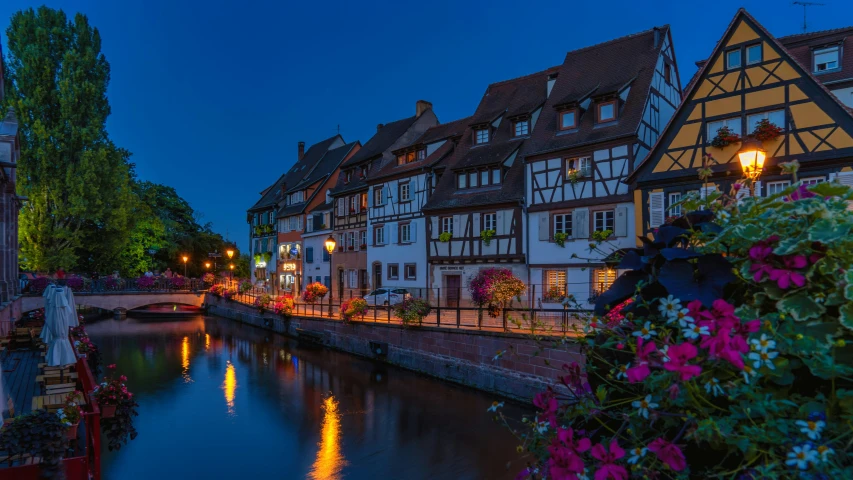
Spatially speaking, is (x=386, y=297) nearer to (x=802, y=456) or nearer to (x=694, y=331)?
(x=694, y=331)

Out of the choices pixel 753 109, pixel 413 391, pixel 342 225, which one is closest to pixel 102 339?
pixel 342 225

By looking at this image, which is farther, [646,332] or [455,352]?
[455,352]

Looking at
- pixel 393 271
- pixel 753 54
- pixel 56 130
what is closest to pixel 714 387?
pixel 753 54

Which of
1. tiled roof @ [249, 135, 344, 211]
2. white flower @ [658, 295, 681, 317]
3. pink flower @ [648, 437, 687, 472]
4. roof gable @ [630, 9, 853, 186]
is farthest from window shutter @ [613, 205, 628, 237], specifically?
tiled roof @ [249, 135, 344, 211]

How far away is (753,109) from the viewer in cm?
1659

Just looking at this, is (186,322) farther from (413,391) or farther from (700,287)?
(700,287)

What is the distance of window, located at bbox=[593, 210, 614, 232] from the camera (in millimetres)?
20000

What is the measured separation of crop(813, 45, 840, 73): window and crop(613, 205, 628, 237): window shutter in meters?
7.12

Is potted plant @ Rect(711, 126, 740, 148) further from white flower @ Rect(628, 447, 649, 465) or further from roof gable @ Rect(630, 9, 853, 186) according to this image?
white flower @ Rect(628, 447, 649, 465)

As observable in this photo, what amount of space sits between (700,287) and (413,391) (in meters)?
15.8

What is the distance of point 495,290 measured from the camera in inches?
663

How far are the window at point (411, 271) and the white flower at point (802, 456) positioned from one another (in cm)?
2659

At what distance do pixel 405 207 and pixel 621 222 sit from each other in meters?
12.9

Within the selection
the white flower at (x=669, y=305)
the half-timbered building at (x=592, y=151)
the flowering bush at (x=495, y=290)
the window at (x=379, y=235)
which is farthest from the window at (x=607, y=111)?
the white flower at (x=669, y=305)
